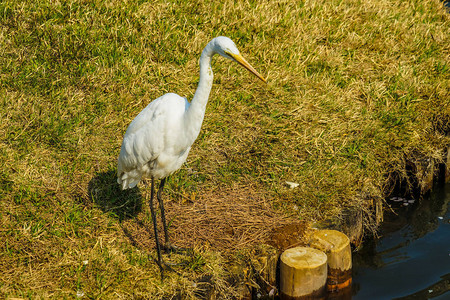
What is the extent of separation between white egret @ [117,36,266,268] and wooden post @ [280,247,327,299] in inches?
38.4

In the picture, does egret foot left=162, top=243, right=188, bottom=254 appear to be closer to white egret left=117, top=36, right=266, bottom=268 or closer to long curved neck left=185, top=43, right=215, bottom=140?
white egret left=117, top=36, right=266, bottom=268

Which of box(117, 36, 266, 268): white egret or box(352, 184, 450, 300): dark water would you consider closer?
box(117, 36, 266, 268): white egret

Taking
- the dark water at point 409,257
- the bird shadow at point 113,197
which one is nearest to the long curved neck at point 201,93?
the bird shadow at point 113,197

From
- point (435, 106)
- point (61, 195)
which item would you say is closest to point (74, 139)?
point (61, 195)

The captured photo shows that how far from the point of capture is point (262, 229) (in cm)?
436

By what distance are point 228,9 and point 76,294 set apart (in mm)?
4590

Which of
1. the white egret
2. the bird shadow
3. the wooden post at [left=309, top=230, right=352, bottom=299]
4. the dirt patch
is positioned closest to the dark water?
the wooden post at [left=309, top=230, right=352, bottom=299]

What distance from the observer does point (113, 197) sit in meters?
4.60

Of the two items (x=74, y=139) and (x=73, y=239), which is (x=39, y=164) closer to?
(x=74, y=139)

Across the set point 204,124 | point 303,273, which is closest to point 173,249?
point 303,273

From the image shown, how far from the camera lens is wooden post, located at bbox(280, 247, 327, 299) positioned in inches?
151

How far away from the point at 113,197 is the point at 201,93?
1.58m

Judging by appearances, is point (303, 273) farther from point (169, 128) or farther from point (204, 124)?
point (204, 124)

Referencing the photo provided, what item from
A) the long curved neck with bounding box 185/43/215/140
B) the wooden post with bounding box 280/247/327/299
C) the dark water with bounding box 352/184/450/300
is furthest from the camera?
the dark water with bounding box 352/184/450/300
